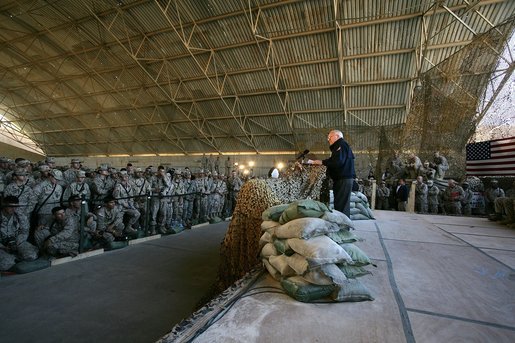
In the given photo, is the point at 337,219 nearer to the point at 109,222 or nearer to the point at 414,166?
the point at 109,222

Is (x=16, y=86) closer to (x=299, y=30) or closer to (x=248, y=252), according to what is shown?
(x=299, y=30)

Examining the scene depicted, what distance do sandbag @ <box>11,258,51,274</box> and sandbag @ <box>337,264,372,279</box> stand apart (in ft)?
15.0

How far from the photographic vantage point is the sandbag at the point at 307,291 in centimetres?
160

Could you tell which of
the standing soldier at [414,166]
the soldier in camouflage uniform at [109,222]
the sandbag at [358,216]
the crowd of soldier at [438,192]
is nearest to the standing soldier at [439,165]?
the crowd of soldier at [438,192]

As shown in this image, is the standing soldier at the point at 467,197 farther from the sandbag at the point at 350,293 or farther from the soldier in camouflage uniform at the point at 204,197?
the sandbag at the point at 350,293

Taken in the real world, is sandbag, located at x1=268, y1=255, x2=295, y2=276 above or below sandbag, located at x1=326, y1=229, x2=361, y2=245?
below

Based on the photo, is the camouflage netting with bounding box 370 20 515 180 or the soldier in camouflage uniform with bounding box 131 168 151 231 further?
the camouflage netting with bounding box 370 20 515 180

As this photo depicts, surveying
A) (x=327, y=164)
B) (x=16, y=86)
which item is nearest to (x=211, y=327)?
(x=327, y=164)

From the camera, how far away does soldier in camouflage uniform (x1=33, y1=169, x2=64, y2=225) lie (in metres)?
4.89

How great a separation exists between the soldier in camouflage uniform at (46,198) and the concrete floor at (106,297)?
146cm

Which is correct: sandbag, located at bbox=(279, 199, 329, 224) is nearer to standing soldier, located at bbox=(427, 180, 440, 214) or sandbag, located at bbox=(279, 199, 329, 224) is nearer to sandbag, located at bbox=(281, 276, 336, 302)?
sandbag, located at bbox=(281, 276, 336, 302)

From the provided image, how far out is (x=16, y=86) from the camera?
63.3 feet

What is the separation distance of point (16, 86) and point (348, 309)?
2765 centimetres

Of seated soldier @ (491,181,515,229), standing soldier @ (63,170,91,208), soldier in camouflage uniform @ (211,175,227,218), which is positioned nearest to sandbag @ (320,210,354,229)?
seated soldier @ (491,181,515,229)
